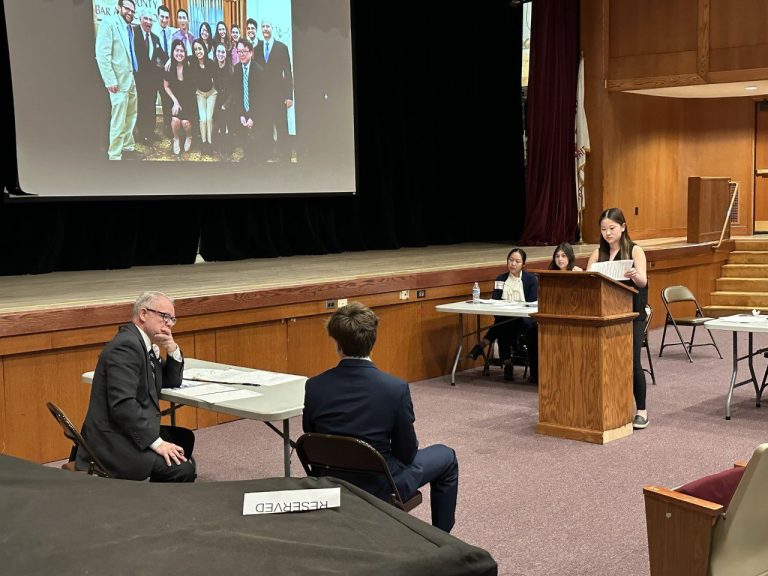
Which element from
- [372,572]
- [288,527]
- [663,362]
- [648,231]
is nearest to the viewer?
[372,572]

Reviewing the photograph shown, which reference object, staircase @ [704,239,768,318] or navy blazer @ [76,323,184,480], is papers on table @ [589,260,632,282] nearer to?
navy blazer @ [76,323,184,480]

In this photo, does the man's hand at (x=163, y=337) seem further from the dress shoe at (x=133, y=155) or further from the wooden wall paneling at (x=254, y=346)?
the dress shoe at (x=133, y=155)

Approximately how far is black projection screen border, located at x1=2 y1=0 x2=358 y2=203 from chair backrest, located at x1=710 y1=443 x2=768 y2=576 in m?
6.56

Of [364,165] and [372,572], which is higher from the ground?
[364,165]

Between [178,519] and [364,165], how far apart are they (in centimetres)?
979

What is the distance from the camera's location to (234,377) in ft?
14.6

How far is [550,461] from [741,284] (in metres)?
7.29

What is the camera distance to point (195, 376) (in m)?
4.51

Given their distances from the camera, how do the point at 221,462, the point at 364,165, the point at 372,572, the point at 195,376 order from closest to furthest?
the point at 372,572, the point at 195,376, the point at 221,462, the point at 364,165

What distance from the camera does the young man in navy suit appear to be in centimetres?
332

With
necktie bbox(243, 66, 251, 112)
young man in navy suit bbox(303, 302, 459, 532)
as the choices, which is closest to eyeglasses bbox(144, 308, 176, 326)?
young man in navy suit bbox(303, 302, 459, 532)

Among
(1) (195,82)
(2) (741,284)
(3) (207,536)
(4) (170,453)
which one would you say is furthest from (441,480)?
(2) (741,284)

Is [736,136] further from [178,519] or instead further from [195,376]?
[178,519]

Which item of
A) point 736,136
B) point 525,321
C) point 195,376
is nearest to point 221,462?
point 195,376
